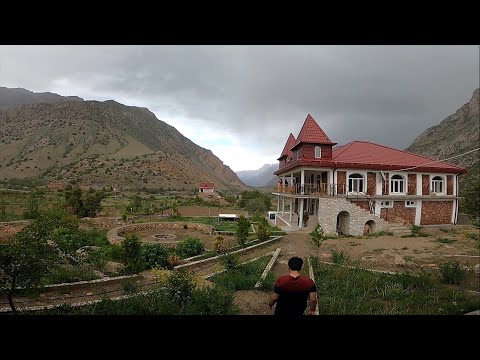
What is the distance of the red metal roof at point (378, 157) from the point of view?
649 inches

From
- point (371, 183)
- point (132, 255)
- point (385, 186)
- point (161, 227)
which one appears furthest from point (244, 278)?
point (385, 186)

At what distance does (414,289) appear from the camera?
6.17m

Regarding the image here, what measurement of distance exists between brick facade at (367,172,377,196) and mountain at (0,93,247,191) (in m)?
43.2

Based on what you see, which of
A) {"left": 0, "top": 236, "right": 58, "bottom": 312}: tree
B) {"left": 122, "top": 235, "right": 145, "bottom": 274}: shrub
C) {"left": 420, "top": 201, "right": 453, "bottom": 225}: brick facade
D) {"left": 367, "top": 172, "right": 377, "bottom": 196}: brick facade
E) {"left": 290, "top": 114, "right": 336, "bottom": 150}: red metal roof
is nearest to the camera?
{"left": 0, "top": 236, "right": 58, "bottom": 312}: tree

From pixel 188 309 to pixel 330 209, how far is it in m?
11.4

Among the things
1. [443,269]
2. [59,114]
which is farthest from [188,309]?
[59,114]

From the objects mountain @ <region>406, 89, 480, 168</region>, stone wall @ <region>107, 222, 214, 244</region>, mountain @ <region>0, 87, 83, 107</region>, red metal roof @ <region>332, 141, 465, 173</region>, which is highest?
mountain @ <region>0, 87, 83, 107</region>

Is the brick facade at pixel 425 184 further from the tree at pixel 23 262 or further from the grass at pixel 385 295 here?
the tree at pixel 23 262

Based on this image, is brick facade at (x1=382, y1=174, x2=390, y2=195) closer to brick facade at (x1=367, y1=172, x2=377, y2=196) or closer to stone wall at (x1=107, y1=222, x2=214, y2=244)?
brick facade at (x1=367, y1=172, x2=377, y2=196)

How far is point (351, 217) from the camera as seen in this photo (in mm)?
14734

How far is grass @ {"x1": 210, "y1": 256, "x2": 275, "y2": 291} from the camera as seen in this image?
257 inches

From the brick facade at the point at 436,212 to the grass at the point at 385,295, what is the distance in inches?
472

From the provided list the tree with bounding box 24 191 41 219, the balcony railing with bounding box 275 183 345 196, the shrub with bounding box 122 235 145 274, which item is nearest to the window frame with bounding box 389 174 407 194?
the balcony railing with bounding box 275 183 345 196
